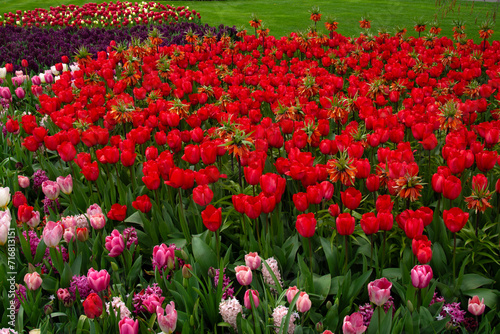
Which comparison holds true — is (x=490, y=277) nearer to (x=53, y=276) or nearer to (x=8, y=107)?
(x=53, y=276)

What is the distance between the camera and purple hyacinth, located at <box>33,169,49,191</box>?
14.1 ft

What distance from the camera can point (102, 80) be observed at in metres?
6.88

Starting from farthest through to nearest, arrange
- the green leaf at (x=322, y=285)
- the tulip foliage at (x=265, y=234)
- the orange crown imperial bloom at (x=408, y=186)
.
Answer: the orange crown imperial bloom at (x=408, y=186)
the green leaf at (x=322, y=285)
the tulip foliage at (x=265, y=234)

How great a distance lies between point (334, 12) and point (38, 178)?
15350 millimetres

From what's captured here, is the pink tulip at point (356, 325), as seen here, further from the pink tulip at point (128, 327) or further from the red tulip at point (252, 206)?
the pink tulip at point (128, 327)

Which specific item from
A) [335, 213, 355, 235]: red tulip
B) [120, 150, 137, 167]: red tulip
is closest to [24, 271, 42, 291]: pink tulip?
[120, 150, 137, 167]: red tulip

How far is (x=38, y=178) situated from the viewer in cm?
432

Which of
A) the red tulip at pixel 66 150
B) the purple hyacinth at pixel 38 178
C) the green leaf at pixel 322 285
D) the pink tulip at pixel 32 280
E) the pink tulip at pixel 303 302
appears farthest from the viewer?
the purple hyacinth at pixel 38 178

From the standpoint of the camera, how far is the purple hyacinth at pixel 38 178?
431 centimetres

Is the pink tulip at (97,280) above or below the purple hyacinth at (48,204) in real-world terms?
above

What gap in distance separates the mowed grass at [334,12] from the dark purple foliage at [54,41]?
377cm

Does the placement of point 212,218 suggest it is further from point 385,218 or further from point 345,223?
point 385,218

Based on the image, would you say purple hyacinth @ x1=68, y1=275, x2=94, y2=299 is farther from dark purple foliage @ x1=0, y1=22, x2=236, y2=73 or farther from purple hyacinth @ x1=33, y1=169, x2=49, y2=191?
dark purple foliage @ x1=0, y1=22, x2=236, y2=73

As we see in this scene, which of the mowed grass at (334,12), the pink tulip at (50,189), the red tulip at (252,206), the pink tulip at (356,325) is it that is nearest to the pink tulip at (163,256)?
the red tulip at (252,206)
